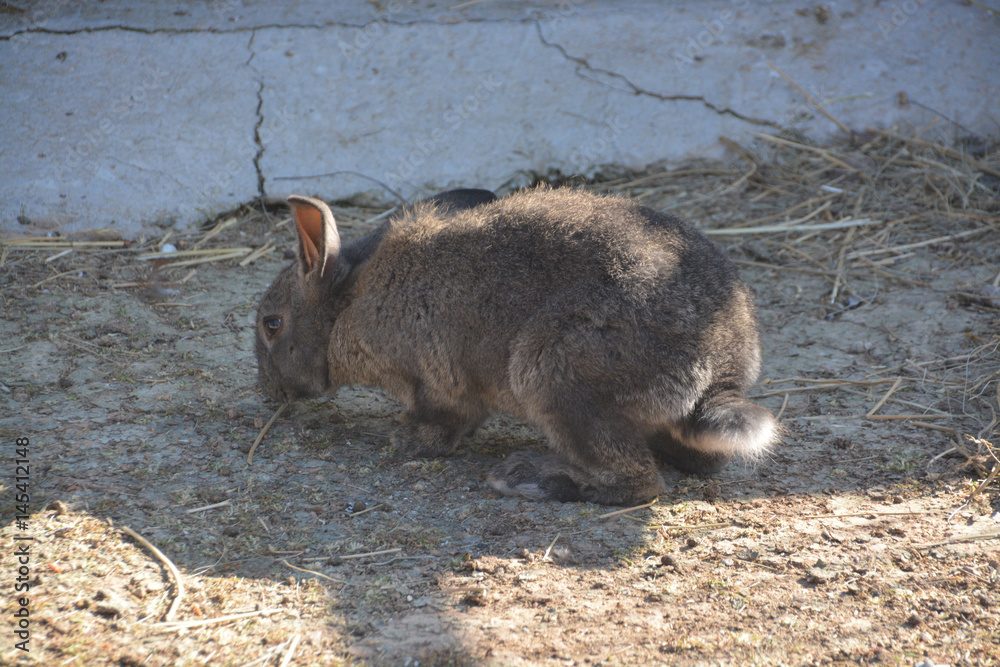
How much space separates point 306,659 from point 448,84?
198 inches

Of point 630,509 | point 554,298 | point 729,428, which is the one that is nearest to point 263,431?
point 554,298

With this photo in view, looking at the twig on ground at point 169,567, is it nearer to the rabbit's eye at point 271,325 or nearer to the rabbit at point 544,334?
the rabbit at point 544,334

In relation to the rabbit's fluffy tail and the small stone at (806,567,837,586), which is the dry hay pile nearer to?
the rabbit's fluffy tail

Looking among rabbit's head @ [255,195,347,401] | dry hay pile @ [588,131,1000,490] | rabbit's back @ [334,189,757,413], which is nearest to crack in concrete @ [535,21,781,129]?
dry hay pile @ [588,131,1000,490]

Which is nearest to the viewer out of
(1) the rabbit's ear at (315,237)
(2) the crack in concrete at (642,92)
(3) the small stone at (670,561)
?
(3) the small stone at (670,561)

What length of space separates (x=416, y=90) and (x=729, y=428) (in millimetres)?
4321

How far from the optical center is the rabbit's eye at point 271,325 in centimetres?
423

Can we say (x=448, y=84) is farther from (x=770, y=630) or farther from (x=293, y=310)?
(x=770, y=630)

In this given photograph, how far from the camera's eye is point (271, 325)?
4.25 metres

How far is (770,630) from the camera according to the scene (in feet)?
8.70

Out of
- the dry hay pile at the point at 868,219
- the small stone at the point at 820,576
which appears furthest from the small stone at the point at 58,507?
the dry hay pile at the point at 868,219

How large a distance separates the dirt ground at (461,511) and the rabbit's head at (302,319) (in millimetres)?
208

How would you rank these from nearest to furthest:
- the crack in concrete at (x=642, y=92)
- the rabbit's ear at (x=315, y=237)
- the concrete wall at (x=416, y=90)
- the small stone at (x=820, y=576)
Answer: the small stone at (x=820, y=576) → the rabbit's ear at (x=315, y=237) → the concrete wall at (x=416, y=90) → the crack in concrete at (x=642, y=92)

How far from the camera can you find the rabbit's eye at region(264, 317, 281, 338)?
4.23 m
